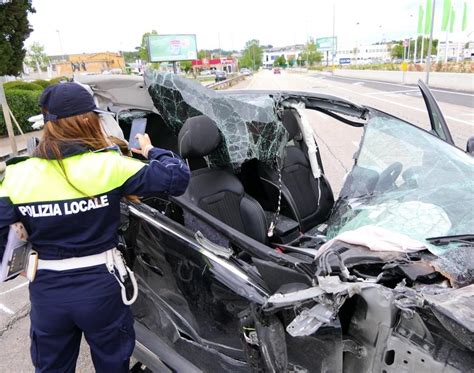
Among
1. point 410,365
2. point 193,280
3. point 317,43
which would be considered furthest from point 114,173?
point 317,43

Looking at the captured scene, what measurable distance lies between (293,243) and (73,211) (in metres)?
1.74

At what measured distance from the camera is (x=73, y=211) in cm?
172

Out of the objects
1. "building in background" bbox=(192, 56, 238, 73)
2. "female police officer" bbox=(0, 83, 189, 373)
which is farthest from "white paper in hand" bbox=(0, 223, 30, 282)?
"building in background" bbox=(192, 56, 238, 73)

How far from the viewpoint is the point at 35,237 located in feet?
5.86

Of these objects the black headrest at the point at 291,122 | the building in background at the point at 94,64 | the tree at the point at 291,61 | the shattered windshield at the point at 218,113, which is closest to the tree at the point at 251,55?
the tree at the point at 291,61

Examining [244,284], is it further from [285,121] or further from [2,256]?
[285,121]

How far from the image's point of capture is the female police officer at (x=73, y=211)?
1711 millimetres

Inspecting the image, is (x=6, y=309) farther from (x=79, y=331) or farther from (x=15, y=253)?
(x=15, y=253)

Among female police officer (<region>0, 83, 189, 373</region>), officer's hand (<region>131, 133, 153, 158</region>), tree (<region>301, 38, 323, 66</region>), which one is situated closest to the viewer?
female police officer (<region>0, 83, 189, 373</region>)

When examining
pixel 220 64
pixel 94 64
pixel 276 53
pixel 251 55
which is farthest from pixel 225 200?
pixel 276 53

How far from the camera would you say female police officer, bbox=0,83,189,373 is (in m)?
1.71

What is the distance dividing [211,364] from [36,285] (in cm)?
88

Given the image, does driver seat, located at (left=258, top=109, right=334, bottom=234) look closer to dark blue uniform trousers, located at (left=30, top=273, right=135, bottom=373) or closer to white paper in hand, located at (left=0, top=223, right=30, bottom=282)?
dark blue uniform trousers, located at (left=30, top=273, right=135, bottom=373)

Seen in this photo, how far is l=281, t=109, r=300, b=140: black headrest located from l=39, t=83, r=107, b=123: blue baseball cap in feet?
6.69
